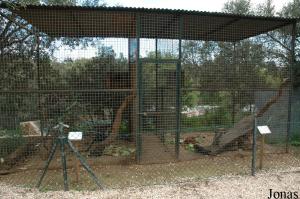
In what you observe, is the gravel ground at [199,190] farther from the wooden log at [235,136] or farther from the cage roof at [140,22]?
the cage roof at [140,22]

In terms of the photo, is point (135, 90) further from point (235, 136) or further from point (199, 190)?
point (235, 136)

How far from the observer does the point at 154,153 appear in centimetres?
467

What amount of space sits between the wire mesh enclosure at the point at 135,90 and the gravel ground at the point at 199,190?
313 mm

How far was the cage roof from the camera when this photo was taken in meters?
3.99

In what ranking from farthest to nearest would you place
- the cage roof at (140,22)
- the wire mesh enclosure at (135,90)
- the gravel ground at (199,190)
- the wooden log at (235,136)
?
the wooden log at (235,136)
the wire mesh enclosure at (135,90)
the cage roof at (140,22)
the gravel ground at (199,190)

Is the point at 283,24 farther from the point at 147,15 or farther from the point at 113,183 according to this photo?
the point at 113,183

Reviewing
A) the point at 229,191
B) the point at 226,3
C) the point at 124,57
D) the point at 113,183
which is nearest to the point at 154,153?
the point at 113,183

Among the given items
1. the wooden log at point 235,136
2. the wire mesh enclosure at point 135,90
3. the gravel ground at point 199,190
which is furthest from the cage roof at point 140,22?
the gravel ground at point 199,190

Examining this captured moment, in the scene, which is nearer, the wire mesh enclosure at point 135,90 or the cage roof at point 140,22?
the cage roof at point 140,22

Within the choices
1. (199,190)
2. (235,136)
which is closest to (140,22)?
(199,190)

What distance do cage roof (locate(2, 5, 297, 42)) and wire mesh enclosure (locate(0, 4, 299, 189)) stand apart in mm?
21

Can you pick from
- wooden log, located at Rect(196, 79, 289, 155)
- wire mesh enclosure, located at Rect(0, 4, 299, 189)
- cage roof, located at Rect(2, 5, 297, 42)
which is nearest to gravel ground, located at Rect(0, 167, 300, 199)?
wire mesh enclosure, located at Rect(0, 4, 299, 189)

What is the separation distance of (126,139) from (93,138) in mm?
1260

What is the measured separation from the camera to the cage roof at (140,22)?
3.99 metres
